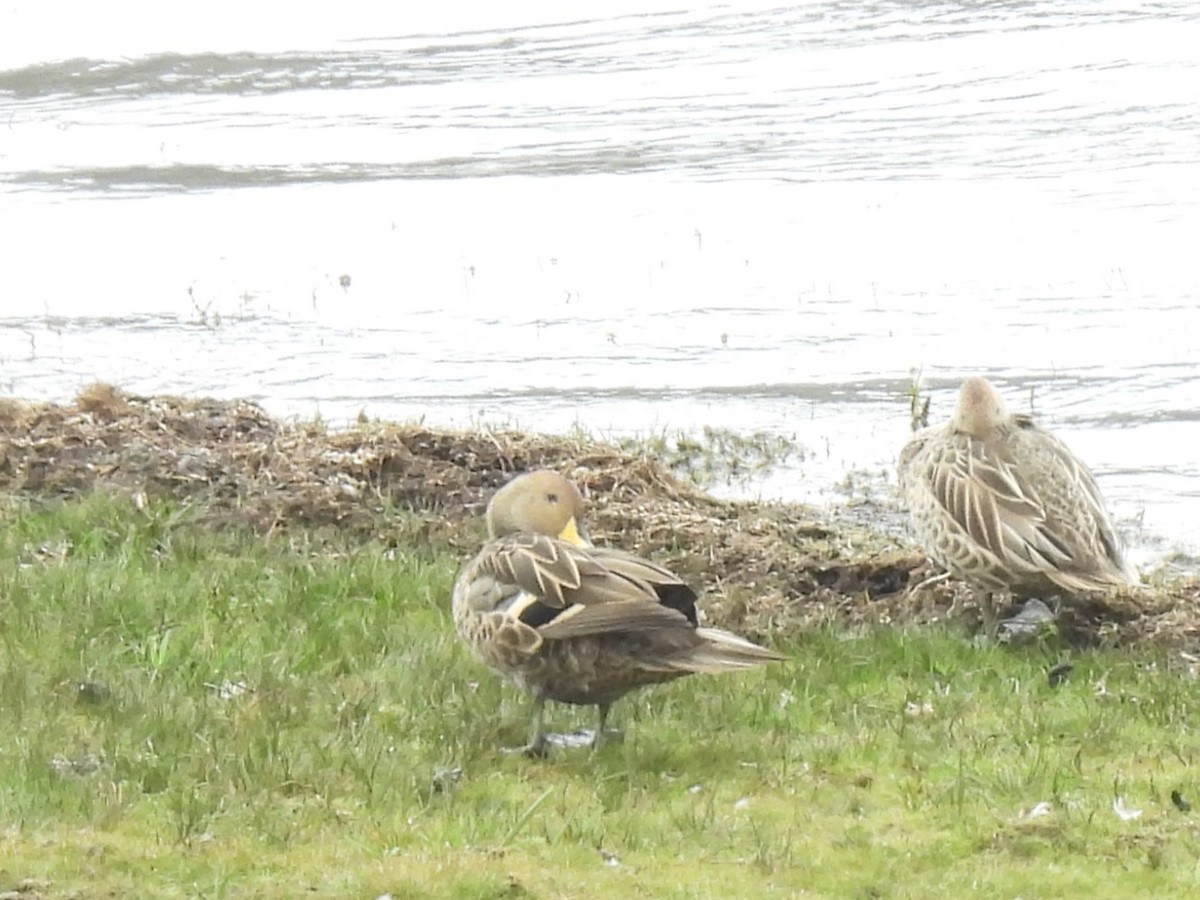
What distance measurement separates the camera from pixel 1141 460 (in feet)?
38.4

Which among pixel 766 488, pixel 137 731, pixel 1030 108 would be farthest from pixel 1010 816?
pixel 1030 108

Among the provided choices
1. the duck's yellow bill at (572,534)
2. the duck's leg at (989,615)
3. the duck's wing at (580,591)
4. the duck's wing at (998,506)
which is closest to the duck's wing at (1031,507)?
the duck's wing at (998,506)

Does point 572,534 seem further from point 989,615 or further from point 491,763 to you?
point 989,615

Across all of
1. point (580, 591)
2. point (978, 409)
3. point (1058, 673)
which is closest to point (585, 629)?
point (580, 591)

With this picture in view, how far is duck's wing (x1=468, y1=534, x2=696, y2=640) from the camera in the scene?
6.63m

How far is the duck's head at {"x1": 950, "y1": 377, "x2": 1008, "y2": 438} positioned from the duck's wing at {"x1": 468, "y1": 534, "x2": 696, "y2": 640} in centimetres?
262

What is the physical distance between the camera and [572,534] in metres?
7.57

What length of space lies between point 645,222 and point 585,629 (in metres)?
10.7

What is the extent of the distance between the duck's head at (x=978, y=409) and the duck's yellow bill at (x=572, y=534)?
90.0 inches

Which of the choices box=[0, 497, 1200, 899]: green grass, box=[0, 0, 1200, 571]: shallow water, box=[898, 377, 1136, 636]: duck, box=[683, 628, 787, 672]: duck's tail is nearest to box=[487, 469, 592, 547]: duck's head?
box=[0, 497, 1200, 899]: green grass

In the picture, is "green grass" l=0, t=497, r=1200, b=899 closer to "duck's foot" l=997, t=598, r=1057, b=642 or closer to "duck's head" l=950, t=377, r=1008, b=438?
"duck's foot" l=997, t=598, r=1057, b=642

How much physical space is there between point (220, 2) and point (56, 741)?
22.2 m

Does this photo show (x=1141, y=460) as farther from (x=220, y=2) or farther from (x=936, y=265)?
(x=220, y=2)

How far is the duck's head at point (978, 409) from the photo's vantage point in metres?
9.10
